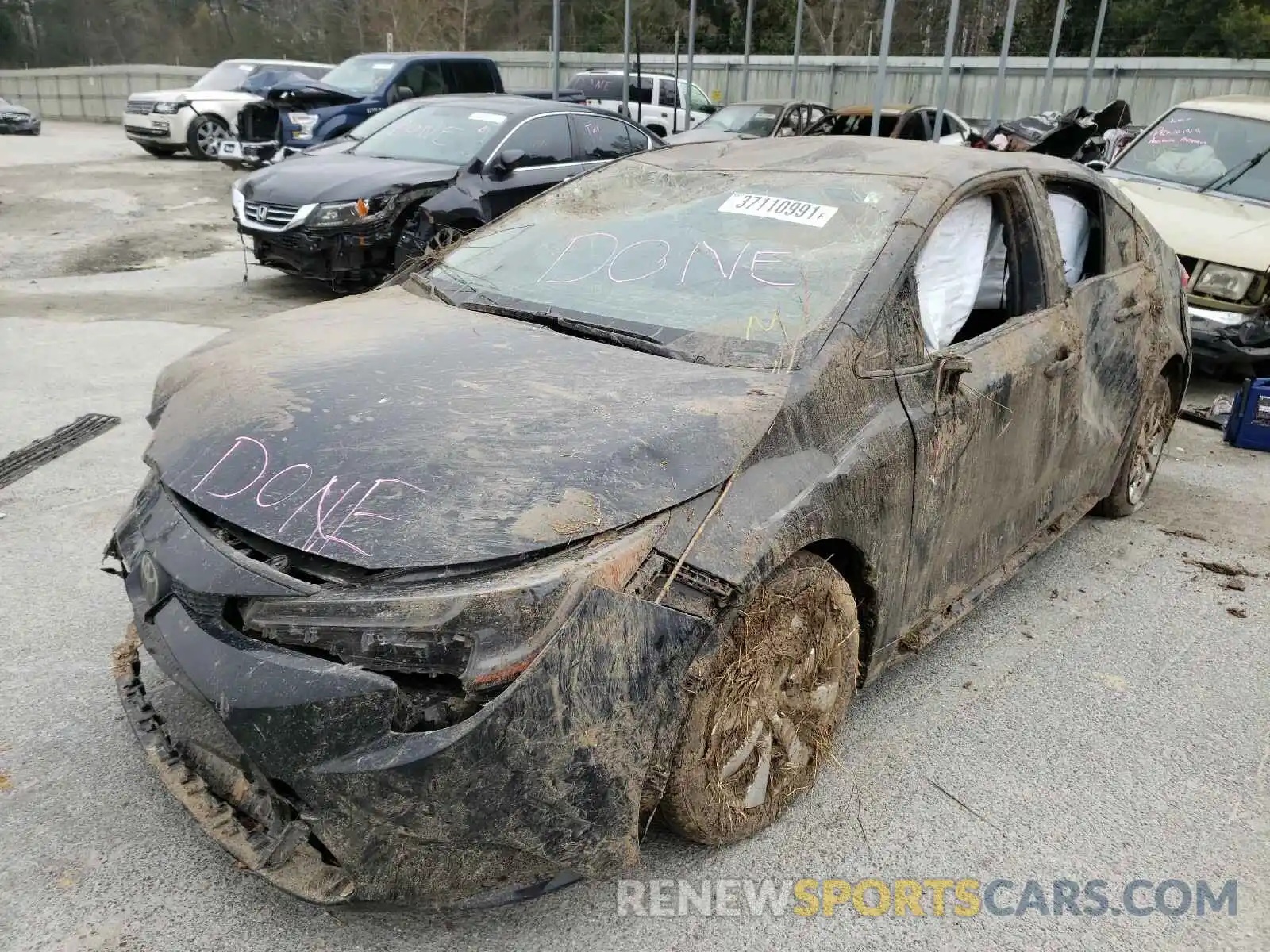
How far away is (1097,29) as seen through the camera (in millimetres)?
18812

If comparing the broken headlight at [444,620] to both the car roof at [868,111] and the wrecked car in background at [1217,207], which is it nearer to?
the wrecked car in background at [1217,207]

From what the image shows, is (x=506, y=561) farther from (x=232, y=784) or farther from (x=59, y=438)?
(x=59, y=438)

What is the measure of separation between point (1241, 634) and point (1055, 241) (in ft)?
5.59

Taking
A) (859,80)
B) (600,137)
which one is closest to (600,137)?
(600,137)

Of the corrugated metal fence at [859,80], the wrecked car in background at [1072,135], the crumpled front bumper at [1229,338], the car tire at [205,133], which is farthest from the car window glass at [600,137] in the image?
the corrugated metal fence at [859,80]

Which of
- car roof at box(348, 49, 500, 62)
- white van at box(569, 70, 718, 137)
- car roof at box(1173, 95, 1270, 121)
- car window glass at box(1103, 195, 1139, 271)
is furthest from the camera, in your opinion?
white van at box(569, 70, 718, 137)

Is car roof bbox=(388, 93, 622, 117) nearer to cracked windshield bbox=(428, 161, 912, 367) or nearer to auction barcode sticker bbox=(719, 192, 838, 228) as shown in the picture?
cracked windshield bbox=(428, 161, 912, 367)

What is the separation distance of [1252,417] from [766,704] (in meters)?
4.93

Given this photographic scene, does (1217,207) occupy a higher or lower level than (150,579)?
higher

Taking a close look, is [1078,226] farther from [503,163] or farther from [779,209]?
[503,163]

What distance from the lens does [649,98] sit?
2247 centimetres

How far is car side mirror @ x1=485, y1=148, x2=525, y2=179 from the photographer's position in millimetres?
8430

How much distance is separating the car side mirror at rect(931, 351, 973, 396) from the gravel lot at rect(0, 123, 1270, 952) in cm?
109

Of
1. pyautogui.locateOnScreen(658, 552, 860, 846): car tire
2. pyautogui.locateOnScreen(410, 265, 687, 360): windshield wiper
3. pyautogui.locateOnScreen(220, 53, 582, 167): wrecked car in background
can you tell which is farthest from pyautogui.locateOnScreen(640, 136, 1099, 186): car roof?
pyautogui.locateOnScreen(220, 53, 582, 167): wrecked car in background
